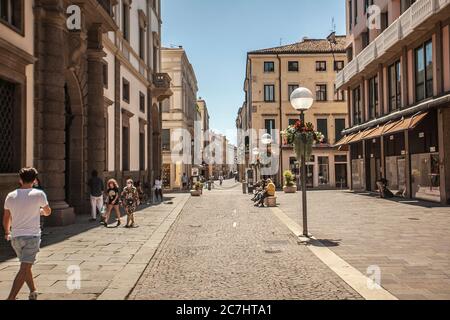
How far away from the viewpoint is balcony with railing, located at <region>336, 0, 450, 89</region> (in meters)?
19.4

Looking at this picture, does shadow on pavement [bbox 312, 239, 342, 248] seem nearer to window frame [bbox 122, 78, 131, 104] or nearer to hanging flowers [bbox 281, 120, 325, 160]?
hanging flowers [bbox 281, 120, 325, 160]

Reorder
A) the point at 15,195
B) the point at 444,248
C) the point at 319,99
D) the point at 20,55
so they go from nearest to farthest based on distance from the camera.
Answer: the point at 15,195, the point at 444,248, the point at 20,55, the point at 319,99

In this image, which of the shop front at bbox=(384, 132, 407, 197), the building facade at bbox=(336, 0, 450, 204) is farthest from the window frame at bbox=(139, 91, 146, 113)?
the shop front at bbox=(384, 132, 407, 197)

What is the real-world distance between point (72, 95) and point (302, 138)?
9112 millimetres

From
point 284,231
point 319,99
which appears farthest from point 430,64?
point 319,99

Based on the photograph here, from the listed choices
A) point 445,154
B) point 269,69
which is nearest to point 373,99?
point 445,154

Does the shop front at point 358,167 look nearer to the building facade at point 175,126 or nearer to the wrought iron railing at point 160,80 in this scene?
the wrought iron railing at point 160,80

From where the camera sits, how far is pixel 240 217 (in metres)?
17.4

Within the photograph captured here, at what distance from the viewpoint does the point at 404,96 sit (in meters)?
24.3

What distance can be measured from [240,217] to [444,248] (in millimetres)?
8920

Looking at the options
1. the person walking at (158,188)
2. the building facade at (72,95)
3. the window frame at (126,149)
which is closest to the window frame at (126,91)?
the building facade at (72,95)

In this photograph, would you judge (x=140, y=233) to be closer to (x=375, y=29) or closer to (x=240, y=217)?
(x=240, y=217)

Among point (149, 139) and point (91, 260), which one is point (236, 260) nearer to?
point (91, 260)
